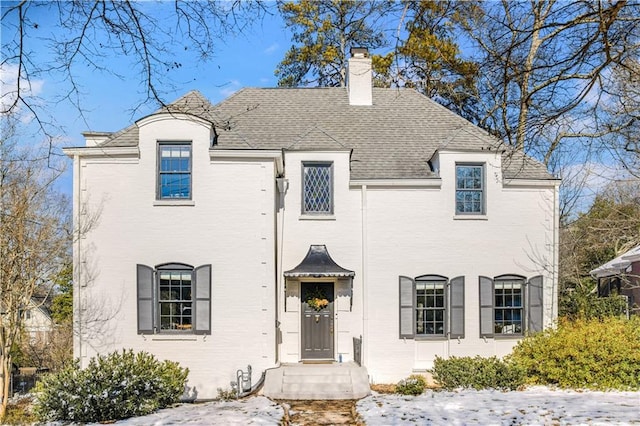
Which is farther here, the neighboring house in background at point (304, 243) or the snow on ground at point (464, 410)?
the neighboring house in background at point (304, 243)

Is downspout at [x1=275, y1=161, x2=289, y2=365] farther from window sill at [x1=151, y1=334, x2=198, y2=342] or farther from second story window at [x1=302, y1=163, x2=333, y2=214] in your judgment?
window sill at [x1=151, y1=334, x2=198, y2=342]

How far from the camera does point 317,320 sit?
1536 cm

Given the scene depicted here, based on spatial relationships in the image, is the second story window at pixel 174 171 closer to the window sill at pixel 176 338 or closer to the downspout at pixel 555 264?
the window sill at pixel 176 338

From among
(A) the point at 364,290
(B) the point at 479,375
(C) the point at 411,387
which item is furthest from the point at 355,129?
(B) the point at 479,375

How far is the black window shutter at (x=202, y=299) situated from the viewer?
1373 centimetres

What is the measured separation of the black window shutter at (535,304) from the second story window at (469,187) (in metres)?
2.43

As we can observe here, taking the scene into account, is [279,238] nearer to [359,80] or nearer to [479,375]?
[479,375]

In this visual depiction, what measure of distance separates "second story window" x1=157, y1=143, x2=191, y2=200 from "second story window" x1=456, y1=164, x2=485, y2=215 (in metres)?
7.31

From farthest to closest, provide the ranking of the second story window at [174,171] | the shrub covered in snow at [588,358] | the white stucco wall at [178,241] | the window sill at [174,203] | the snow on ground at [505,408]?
the second story window at [174,171]
the window sill at [174,203]
the white stucco wall at [178,241]
the shrub covered in snow at [588,358]
the snow on ground at [505,408]

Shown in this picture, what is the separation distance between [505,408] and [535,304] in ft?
19.2

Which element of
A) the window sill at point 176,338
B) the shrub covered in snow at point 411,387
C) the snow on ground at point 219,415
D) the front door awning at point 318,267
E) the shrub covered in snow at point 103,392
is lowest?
the shrub covered in snow at point 411,387

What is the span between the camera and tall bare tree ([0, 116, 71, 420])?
17312 millimetres

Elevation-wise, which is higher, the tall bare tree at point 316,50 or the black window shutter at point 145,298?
the tall bare tree at point 316,50

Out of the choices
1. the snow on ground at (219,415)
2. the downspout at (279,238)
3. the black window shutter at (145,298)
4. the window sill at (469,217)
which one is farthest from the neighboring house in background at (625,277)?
the black window shutter at (145,298)
